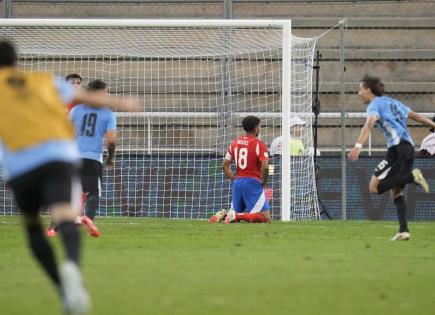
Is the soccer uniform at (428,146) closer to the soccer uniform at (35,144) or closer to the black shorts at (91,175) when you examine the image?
the black shorts at (91,175)

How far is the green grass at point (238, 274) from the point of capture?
8250 mm

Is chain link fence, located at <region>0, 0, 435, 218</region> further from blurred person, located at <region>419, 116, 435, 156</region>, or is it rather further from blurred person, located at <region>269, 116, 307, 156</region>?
blurred person, located at <region>269, 116, 307, 156</region>

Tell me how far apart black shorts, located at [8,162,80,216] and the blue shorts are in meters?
12.7

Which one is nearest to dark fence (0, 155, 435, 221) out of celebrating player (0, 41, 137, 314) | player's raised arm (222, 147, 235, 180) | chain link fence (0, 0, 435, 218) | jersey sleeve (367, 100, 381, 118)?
player's raised arm (222, 147, 235, 180)

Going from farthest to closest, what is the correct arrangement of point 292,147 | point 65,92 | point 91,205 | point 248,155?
1. point 292,147
2. point 248,155
3. point 91,205
4. point 65,92

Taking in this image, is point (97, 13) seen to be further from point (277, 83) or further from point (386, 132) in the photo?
point (386, 132)

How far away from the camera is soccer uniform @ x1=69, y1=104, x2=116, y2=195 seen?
15547mm

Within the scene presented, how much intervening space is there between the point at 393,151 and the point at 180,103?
8.84m

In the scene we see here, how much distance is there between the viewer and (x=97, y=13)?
25672mm

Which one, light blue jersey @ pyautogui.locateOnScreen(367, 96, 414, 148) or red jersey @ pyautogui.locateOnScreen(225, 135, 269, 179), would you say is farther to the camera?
red jersey @ pyautogui.locateOnScreen(225, 135, 269, 179)

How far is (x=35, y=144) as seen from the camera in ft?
25.3

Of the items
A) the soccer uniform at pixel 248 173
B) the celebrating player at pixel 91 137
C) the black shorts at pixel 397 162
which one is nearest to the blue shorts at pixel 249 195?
the soccer uniform at pixel 248 173

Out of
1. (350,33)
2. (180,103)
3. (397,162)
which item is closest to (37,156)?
(397,162)

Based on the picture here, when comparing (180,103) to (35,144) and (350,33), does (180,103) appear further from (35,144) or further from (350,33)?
(35,144)
